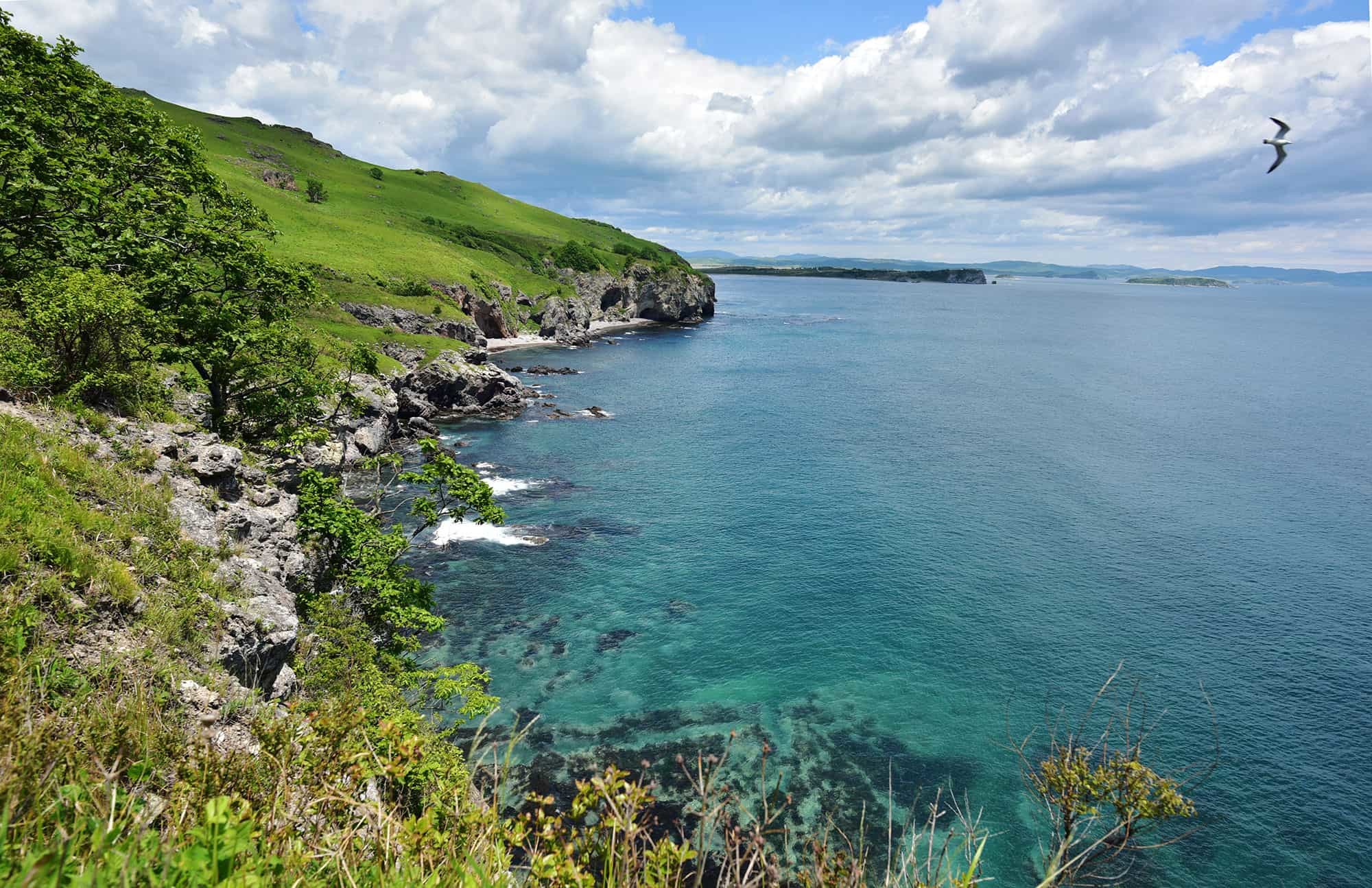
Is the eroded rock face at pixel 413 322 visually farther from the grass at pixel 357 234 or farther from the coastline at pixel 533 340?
the coastline at pixel 533 340

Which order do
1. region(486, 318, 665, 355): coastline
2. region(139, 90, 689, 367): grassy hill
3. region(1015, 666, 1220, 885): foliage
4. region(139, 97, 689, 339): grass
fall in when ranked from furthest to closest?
1. region(486, 318, 665, 355): coastline
2. region(139, 97, 689, 339): grass
3. region(139, 90, 689, 367): grassy hill
4. region(1015, 666, 1220, 885): foliage

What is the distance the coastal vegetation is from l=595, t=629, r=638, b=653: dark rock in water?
925cm

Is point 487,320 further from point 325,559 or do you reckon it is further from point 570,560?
point 325,559

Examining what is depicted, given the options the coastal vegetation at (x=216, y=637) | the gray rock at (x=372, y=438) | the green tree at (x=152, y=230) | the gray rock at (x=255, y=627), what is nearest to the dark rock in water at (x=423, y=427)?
the gray rock at (x=372, y=438)

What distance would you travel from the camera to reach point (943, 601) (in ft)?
149

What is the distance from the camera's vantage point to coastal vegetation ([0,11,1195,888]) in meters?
5.41

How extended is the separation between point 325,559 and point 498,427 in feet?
191

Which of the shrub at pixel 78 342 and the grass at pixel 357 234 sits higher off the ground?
the grass at pixel 357 234

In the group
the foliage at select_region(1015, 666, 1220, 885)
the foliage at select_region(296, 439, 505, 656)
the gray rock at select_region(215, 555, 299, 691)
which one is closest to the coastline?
the foliage at select_region(296, 439, 505, 656)

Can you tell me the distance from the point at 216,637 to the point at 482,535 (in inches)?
1511

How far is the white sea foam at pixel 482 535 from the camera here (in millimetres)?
52781

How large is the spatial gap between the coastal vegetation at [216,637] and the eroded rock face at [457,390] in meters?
40.7

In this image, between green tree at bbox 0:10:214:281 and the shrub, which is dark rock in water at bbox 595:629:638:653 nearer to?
the shrub

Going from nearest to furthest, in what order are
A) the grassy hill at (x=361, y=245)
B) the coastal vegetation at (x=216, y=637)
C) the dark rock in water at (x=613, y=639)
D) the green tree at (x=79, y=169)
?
the coastal vegetation at (x=216, y=637)
the green tree at (x=79, y=169)
the dark rock in water at (x=613, y=639)
the grassy hill at (x=361, y=245)
